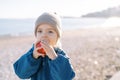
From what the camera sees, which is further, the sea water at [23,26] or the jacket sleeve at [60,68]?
the sea water at [23,26]

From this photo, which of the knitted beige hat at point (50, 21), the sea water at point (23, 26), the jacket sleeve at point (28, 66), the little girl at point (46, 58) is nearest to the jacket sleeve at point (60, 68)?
the little girl at point (46, 58)

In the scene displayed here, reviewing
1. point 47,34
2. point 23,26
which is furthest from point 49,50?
point 23,26

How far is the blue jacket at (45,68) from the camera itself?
11.3ft

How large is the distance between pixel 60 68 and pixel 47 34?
0.33 metres

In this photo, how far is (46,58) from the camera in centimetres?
360

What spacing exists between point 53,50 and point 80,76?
3.85 metres

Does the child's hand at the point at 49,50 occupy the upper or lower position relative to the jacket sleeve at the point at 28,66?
upper

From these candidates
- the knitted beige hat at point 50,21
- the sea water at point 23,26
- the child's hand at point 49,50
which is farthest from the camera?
the sea water at point 23,26

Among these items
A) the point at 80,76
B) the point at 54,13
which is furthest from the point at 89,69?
the point at 54,13

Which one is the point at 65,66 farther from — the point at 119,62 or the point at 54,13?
the point at 119,62

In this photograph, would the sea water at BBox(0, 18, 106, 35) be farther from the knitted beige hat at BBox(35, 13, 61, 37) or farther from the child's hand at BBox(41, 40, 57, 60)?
the child's hand at BBox(41, 40, 57, 60)

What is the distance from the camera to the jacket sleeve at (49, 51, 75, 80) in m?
3.44

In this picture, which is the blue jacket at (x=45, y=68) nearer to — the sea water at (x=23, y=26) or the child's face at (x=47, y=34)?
the child's face at (x=47, y=34)

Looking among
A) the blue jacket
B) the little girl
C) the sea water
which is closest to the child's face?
the little girl
